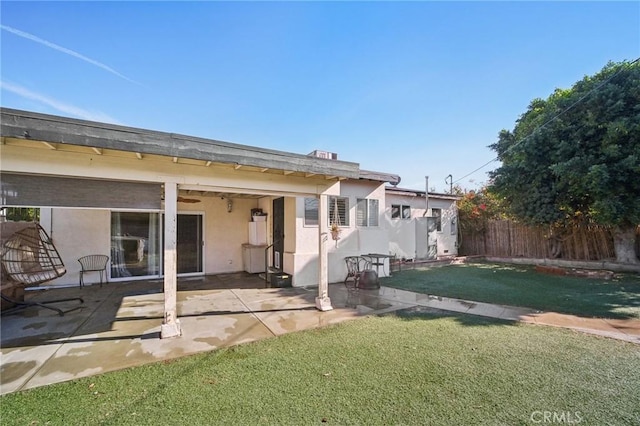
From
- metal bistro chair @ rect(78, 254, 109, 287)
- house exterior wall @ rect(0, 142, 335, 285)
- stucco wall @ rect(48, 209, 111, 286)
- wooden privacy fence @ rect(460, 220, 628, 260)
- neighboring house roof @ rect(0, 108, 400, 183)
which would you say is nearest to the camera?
neighboring house roof @ rect(0, 108, 400, 183)

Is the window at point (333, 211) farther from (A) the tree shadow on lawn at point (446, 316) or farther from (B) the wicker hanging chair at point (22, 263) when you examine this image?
(B) the wicker hanging chair at point (22, 263)

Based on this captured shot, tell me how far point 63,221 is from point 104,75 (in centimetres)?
423

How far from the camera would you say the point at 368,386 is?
120 inches

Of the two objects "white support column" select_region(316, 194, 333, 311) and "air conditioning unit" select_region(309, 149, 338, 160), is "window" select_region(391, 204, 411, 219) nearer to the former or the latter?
"air conditioning unit" select_region(309, 149, 338, 160)

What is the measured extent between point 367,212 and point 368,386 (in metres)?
7.09

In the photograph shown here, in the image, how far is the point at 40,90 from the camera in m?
6.98

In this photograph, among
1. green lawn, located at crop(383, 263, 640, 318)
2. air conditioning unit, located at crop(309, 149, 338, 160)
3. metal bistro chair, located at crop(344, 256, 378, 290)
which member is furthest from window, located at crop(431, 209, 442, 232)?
air conditioning unit, located at crop(309, 149, 338, 160)

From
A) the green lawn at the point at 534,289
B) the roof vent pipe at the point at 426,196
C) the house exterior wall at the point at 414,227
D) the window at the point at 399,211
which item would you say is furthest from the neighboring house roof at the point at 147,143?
the roof vent pipe at the point at 426,196

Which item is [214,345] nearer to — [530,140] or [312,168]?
[312,168]

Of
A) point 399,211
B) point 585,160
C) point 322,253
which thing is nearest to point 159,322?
point 322,253

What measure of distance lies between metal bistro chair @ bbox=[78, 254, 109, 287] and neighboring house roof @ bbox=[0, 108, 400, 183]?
6.02 m

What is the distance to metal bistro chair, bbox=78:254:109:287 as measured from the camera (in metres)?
8.16

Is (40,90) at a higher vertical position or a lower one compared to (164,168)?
higher

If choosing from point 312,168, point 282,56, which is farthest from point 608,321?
point 282,56
